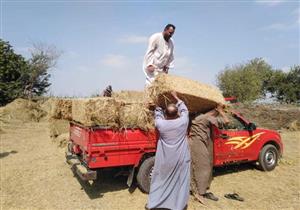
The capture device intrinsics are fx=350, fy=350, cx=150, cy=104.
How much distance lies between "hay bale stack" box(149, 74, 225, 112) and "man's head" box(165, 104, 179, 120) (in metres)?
A: 0.97

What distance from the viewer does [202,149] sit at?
7.07 meters

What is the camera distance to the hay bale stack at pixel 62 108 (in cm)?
802

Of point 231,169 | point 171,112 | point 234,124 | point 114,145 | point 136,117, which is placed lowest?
point 231,169

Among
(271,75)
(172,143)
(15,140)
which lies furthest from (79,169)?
(271,75)

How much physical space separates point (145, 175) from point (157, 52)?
254cm

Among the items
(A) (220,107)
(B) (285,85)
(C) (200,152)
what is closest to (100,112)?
(C) (200,152)

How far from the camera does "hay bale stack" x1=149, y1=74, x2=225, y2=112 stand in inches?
250

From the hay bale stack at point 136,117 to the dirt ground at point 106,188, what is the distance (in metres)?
1.43

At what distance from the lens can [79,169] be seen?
268 inches

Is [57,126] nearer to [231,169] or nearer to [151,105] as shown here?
[151,105]

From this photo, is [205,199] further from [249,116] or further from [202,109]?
[249,116]

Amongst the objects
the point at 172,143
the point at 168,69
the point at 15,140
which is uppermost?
the point at 168,69

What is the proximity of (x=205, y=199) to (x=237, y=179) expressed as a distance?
68.6 inches

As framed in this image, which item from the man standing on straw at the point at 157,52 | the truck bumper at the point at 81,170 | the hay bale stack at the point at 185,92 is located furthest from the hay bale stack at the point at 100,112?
the man standing on straw at the point at 157,52
